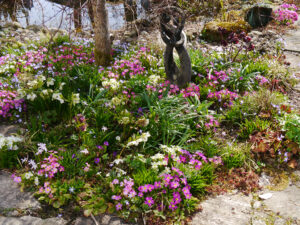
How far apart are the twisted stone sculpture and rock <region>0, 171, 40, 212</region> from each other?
2971mm

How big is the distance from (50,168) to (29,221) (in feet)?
1.77

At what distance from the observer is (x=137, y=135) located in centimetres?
313

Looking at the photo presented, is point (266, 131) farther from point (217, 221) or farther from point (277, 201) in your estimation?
point (217, 221)

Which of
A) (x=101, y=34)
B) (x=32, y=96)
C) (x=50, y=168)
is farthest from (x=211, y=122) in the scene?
(x=101, y=34)

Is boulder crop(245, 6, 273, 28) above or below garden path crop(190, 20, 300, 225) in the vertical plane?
above

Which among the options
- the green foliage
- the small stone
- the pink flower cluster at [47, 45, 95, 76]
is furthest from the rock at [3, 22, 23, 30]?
the small stone

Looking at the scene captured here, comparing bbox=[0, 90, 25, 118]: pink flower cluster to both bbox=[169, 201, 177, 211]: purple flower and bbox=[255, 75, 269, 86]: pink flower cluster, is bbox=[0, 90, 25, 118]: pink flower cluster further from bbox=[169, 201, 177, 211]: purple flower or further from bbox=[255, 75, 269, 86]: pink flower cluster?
bbox=[255, 75, 269, 86]: pink flower cluster

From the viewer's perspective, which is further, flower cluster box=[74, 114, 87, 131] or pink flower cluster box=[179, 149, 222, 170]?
flower cluster box=[74, 114, 87, 131]

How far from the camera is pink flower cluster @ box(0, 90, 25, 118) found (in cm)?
357

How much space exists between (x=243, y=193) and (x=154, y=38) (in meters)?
5.10

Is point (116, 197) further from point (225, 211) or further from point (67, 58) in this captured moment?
point (67, 58)

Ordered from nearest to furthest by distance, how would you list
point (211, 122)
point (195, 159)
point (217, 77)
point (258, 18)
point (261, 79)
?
point (195, 159)
point (211, 122)
point (217, 77)
point (261, 79)
point (258, 18)

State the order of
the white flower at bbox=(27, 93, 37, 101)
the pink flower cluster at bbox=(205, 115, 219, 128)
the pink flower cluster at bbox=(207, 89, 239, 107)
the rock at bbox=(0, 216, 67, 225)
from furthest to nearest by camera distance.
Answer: the pink flower cluster at bbox=(207, 89, 239, 107) < the pink flower cluster at bbox=(205, 115, 219, 128) < the white flower at bbox=(27, 93, 37, 101) < the rock at bbox=(0, 216, 67, 225)

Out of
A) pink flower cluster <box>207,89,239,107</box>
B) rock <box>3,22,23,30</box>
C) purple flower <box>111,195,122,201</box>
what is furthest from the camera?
rock <box>3,22,23,30</box>
